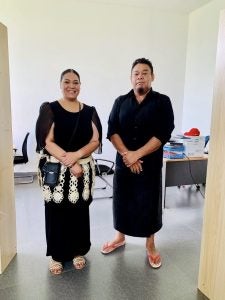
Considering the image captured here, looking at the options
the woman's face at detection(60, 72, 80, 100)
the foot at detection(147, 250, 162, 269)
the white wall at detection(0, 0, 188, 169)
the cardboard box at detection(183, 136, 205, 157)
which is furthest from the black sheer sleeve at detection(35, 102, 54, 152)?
the white wall at detection(0, 0, 188, 169)

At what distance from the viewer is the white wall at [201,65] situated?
4.58 metres

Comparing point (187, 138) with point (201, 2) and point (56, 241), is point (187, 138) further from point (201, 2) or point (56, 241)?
point (201, 2)

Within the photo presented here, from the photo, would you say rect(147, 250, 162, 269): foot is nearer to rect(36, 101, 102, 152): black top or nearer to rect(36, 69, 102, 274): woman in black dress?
rect(36, 69, 102, 274): woman in black dress

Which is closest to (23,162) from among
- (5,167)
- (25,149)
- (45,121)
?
(25,149)

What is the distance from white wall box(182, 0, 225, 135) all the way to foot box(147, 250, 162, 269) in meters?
3.01

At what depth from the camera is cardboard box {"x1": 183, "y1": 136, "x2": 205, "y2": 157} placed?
356 centimetres

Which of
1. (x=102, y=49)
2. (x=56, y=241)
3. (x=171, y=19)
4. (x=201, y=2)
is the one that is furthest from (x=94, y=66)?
(x=56, y=241)

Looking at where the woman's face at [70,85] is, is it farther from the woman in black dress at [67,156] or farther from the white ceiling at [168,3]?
the white ceiling at [168,3]

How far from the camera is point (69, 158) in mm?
1935

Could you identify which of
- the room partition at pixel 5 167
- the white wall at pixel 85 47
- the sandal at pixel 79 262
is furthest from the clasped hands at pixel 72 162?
the white wall at pixel 85 47

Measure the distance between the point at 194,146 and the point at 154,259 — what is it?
1.78 metres

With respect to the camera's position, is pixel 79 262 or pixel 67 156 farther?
pixel 79 262

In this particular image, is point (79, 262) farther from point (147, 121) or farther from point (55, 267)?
point (147, 121)

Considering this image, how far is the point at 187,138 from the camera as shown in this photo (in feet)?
11.7
